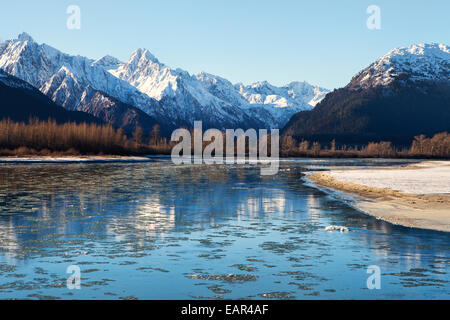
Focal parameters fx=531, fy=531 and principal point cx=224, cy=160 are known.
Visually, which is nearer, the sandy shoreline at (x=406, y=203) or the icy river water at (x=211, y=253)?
the icy river water at (x=211, y=253)

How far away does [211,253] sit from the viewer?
24.8 m

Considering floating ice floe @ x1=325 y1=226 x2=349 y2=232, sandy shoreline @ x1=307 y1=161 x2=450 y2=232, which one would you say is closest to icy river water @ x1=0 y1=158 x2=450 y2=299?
floating ice floe @ x1=325 y1=226 x2=349 y2=232

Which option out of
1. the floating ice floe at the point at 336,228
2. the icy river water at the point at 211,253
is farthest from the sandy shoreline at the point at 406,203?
the floating ice floe at the point at 336,228

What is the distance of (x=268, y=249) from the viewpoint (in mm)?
25734

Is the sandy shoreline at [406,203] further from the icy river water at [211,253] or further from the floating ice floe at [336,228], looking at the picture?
the floating ice floe at [336,228]

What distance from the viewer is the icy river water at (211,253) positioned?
1853 cm

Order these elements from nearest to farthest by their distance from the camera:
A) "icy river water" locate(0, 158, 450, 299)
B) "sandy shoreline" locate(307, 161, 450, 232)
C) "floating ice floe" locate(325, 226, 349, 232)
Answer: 1. "icy river water" locate(0, 158, 450, 299)
2. "floating ice floe" locate(325, 226, 349, 232)
3. "sandy shoreline" locate(307, 161, 450, 232)

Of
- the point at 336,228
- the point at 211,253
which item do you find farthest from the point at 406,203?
the point at 211,253

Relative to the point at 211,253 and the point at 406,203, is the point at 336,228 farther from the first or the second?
the point at 406,203

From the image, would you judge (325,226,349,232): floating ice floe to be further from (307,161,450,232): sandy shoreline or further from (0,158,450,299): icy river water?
(307,161,450,232): sandy shoreline

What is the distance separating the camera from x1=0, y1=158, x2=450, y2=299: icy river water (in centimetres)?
1853

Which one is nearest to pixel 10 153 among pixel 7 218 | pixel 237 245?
pixel 7 218
